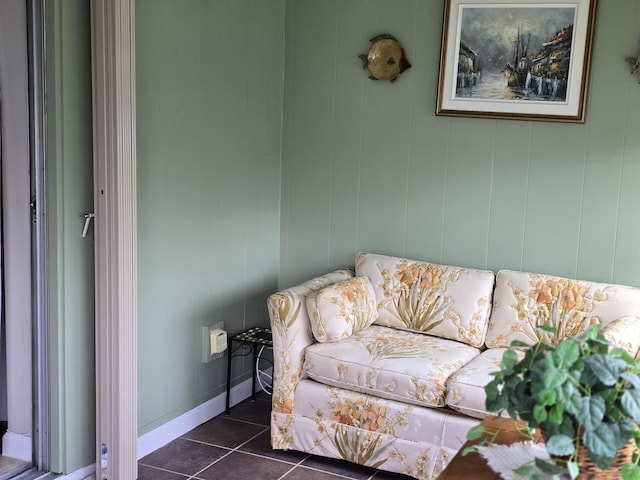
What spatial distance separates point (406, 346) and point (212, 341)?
0.91m

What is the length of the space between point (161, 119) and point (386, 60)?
117 cm

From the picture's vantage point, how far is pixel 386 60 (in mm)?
3801

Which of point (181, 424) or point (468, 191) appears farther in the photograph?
point (468, 191)

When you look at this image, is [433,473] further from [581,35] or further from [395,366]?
[581,35]

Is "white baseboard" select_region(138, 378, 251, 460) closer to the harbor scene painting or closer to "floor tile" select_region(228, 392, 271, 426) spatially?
"floor tile" select_region(228, 392, 271, 426)

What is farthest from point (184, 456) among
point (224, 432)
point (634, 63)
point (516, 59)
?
point (634, 63)

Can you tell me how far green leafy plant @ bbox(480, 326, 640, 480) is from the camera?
5.73 feet

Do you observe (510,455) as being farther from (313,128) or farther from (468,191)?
(313,128)

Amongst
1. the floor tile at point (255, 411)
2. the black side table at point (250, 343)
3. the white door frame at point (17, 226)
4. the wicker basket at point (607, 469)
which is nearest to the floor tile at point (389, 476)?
the floor tile at point (255, 411)

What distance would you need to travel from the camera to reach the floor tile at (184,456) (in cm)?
324

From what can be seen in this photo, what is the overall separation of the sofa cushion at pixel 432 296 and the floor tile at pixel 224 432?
772mm

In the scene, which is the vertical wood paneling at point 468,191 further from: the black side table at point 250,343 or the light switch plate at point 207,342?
the light switch plate at point 207,342

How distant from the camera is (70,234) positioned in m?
2.90

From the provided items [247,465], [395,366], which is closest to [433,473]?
[395,366]
